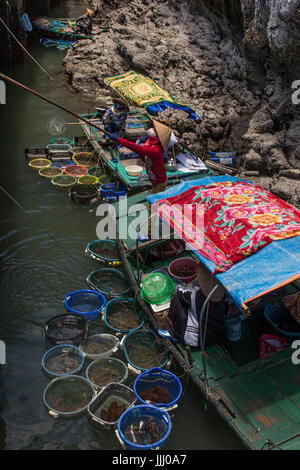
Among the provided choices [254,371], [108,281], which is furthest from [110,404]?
[108,281]

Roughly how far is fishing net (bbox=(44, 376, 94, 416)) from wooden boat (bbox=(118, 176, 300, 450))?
4.30 feet

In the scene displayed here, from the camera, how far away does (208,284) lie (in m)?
5.61

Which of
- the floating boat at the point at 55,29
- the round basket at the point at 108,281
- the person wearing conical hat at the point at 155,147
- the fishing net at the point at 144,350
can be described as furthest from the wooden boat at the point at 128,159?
the floating boat at the point at 55,29

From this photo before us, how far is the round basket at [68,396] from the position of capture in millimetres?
5437

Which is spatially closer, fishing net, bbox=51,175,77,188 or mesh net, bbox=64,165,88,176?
fishing net, bbox=51,175,77,188

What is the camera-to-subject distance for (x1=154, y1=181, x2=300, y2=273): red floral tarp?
516 cm

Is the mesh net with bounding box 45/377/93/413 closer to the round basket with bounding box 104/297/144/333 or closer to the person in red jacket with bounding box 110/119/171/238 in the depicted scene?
the round basket with bounding box 104/297/144/333

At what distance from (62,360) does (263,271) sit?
10.9 ft

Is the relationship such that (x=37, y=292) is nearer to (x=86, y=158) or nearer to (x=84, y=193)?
(x=84, y=193)

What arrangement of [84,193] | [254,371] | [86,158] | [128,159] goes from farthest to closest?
[86,158] → [128,159] → [84,193] → [254,371]

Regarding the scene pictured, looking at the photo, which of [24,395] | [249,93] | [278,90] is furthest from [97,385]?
[249,93]

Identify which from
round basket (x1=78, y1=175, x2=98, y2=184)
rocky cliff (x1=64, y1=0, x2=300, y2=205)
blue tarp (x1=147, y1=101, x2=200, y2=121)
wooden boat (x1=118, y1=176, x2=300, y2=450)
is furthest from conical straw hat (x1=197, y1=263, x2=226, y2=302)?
blue tarp (x1=147, y1=101, x2=200, y2=121)

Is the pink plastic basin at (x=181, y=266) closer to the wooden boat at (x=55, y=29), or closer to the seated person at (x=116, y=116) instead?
the seated person at (x=116, y=116)

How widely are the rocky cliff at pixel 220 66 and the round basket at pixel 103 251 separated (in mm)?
4560
